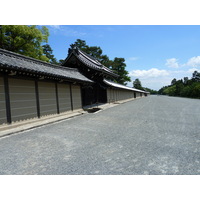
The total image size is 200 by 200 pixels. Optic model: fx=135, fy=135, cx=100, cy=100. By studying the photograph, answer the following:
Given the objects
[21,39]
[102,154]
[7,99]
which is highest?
[21,39]

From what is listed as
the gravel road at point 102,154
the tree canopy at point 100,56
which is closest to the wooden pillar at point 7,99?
the gravel road at point 102,154

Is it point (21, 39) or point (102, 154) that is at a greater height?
point (21, 39)

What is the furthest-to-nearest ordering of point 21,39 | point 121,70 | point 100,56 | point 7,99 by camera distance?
point 121,70
point 100,56
point 21,39
point 7,99

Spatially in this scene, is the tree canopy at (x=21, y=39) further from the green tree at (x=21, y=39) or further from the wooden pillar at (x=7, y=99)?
the wooden pillar at (x=7, y=99)

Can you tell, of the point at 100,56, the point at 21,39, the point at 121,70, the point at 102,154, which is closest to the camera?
the point at 102,154

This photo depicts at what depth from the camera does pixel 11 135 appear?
4996mm

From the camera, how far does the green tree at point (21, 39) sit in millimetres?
14803

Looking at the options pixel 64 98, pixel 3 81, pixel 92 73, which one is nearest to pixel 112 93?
pixel 92 73

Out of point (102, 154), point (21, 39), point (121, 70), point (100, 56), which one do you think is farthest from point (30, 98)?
point (121, 70)

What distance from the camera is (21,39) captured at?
50.5 ft

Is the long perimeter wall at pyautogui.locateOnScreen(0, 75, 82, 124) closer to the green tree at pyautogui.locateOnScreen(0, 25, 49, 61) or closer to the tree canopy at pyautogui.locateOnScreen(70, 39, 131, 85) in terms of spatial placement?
the green tree at pyautogui.locateOnScreen(0, 25, 49, 61)

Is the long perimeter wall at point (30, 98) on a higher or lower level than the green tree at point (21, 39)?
lower

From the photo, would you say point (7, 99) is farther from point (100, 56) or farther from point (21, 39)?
point (100, 56)

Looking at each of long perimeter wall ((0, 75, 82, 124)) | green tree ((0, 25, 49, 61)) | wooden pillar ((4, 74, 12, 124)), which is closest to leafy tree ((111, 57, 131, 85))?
green tree ((0, 25, 49, 61))
